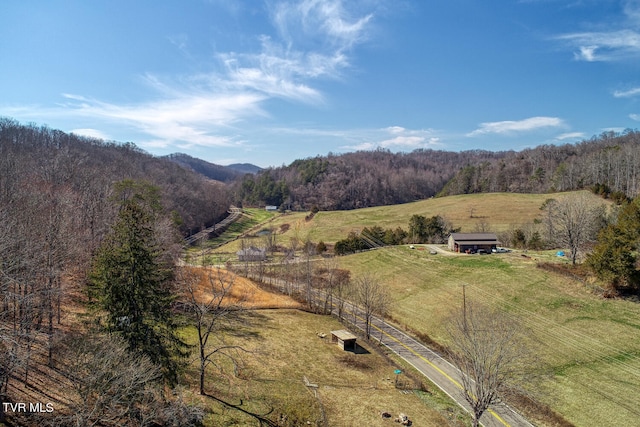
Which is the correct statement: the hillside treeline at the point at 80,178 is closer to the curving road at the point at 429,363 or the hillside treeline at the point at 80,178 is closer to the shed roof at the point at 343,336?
the shed roof at the point at 343,336

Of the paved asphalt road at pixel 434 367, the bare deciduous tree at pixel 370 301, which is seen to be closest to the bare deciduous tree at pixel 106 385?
the paved asphalt road at pixel 434 367

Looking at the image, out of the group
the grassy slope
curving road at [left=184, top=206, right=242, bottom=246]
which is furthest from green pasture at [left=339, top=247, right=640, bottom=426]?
curving road at [left=184, top=206, right=242, bottom=246]

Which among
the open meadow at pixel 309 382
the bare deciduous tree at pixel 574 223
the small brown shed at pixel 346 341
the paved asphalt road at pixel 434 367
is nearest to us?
the open meadow at pixel 309 382

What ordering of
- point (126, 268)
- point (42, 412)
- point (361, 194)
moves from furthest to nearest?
point (361, 194) < point (126, 268) < point (42, 412)

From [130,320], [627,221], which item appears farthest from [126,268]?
[627,221]

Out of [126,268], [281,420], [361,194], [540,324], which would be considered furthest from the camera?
[361,194]

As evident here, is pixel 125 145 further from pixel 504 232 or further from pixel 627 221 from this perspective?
pixel 627 221

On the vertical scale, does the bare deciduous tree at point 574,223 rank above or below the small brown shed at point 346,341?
above
